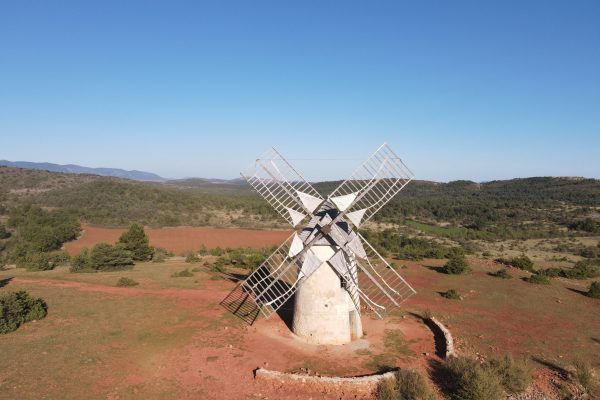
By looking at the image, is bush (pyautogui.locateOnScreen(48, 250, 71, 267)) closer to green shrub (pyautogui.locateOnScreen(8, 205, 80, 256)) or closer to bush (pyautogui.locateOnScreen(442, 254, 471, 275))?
green shrub (pyautogui.locateOnScreen(8, 205, 80, 256))

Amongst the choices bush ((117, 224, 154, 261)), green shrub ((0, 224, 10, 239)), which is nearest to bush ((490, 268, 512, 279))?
bush ((117, 224, 154, 261))

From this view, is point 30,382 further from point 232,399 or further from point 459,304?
point 459,304

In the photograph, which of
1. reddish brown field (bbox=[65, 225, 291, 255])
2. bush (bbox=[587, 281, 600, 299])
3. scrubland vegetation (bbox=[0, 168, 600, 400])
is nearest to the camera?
scrubland vegetation (bbox=[0, 168, 600, 400])

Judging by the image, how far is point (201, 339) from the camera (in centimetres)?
1521

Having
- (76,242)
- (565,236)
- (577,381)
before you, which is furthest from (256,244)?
(565,236)

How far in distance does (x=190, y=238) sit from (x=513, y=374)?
4410 cm

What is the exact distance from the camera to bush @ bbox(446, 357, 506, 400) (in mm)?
11070

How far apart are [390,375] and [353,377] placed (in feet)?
3.87

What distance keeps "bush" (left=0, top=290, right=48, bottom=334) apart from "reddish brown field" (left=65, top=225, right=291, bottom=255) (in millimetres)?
25598

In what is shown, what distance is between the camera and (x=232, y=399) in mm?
11328

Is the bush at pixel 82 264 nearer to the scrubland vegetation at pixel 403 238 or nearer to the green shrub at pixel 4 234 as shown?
the scrubland vegetation at pixel 403 238

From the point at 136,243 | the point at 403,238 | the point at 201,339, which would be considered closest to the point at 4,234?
the point at 136,243

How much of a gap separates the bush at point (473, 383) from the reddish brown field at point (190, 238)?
115 ft

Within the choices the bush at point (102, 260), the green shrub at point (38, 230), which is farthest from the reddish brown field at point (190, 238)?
the bush at point (102, 260)
